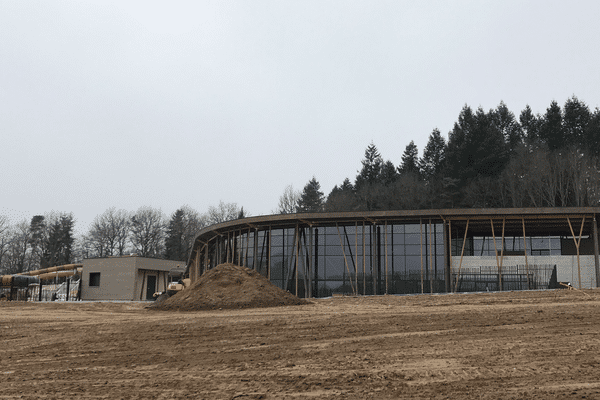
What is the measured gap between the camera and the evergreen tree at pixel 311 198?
78188mm

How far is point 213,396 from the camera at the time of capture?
769 cm

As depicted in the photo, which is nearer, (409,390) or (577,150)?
(409,390)

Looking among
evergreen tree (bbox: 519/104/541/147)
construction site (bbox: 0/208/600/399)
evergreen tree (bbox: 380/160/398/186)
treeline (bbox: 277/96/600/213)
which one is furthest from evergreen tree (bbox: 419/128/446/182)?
construction site (bbox: 0/208/600/399)

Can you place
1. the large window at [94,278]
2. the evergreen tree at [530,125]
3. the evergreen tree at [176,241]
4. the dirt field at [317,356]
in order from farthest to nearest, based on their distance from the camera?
the evergreen tree at [176,241] < the evergreen tree at [530,125] < the large window at [94,278] < the dirt field at [317,356]

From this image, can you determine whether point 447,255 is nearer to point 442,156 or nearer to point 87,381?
point 87,381

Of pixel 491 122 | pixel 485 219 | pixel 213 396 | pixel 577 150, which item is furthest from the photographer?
pixel 491 122

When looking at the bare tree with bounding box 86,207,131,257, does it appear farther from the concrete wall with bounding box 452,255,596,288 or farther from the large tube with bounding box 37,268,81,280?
the concrete wall with bounding box 452,255,596,288

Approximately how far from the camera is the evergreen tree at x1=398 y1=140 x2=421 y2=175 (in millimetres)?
75188

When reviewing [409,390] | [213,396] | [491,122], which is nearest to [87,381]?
[213,396]

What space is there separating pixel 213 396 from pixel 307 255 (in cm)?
2349

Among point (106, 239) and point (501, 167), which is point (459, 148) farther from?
point (106, 239)

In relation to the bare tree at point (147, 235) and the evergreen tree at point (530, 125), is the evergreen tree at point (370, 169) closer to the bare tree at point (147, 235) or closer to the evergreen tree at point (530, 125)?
the evergreen tree at point (530, 125)

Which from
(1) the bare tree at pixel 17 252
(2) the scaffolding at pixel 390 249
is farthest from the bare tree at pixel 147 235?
(2) the scaffolding at pixel 390 249

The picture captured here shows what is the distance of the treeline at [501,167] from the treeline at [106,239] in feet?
74.9
